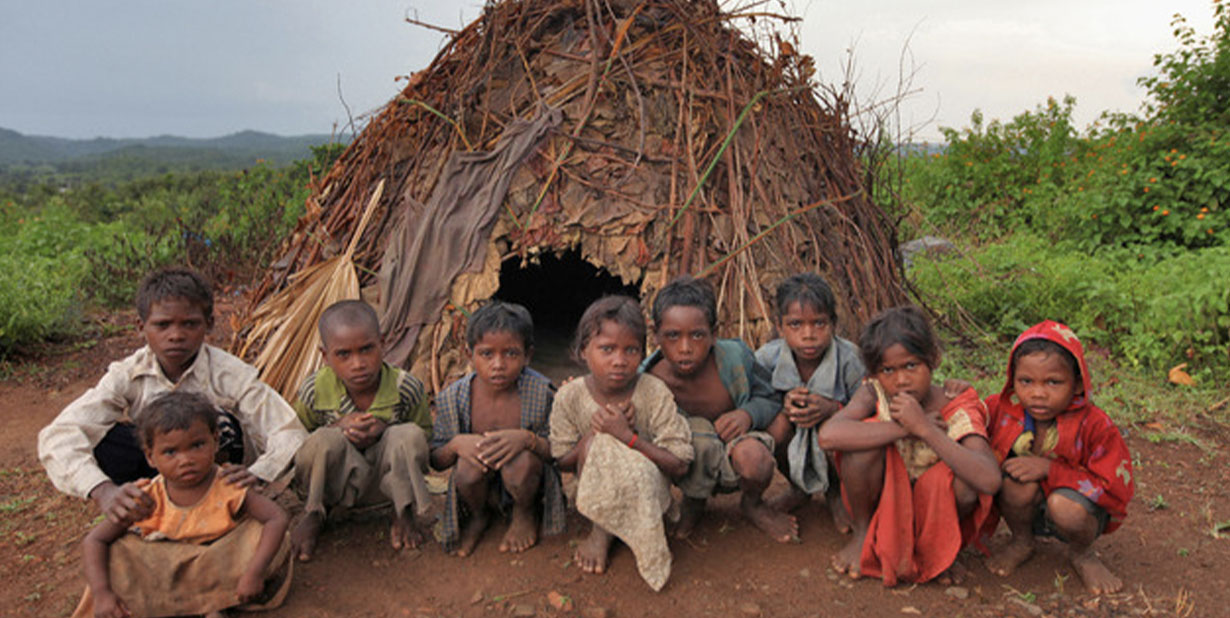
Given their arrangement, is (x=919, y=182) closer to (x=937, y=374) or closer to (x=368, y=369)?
(x=937, y=374)

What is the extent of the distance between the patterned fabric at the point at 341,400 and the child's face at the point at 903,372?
5.87 ft

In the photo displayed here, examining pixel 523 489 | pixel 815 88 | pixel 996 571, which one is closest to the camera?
pixel 996 571

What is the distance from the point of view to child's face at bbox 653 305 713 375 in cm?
287

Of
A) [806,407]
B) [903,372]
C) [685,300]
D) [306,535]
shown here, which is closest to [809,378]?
[806,407]

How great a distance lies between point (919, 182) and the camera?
11.4 m

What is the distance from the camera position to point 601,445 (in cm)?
277

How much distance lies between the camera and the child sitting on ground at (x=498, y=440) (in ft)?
9.55

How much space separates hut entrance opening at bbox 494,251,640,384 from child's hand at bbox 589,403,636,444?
3.43 m

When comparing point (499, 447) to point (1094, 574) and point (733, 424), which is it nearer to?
point (733, 424)

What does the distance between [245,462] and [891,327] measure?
247cm

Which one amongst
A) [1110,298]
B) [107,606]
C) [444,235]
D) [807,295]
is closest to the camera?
[107,606]

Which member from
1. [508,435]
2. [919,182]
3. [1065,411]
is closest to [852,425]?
[1065,411]

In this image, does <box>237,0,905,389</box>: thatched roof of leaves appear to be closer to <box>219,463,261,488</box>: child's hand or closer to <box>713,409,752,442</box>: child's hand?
<box>713,409,752,442</box>: child's hand

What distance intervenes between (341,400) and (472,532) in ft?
2.36
